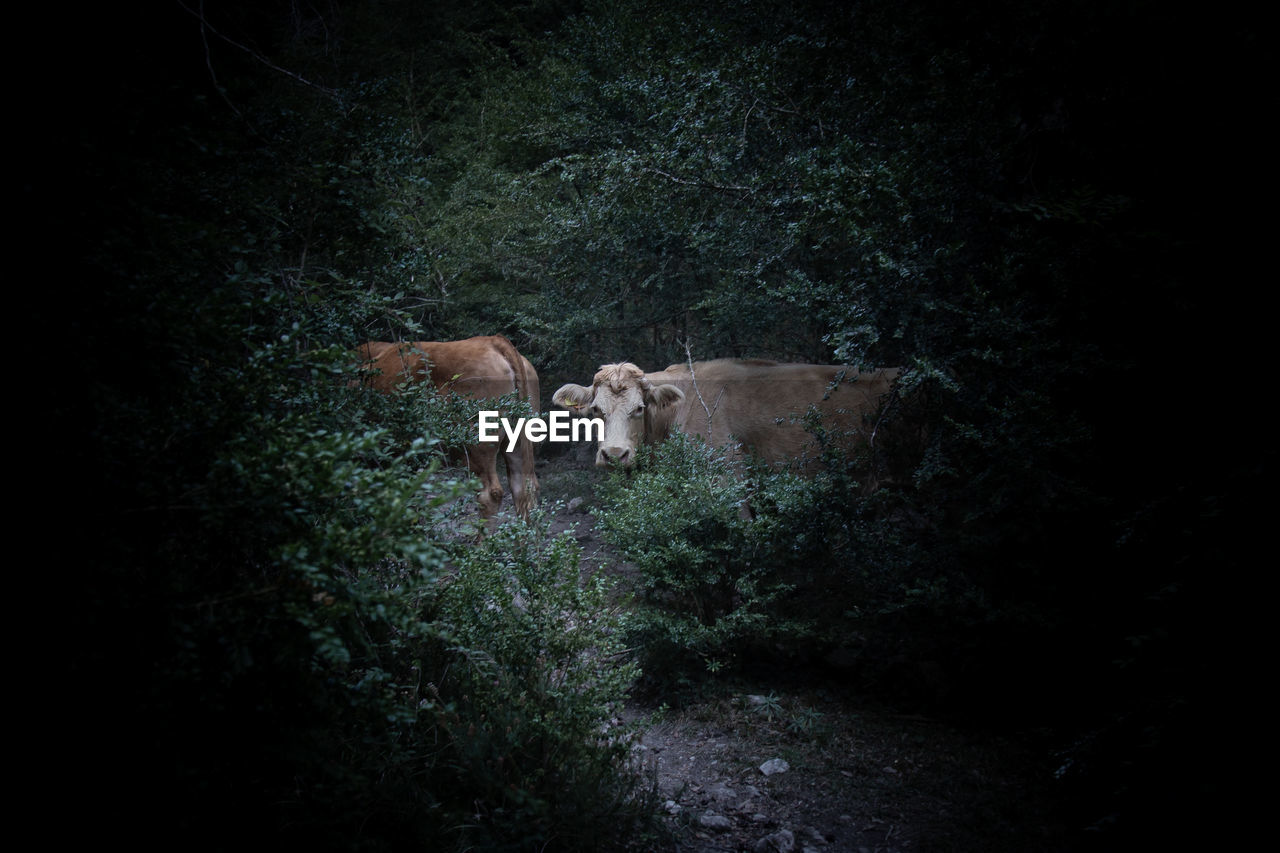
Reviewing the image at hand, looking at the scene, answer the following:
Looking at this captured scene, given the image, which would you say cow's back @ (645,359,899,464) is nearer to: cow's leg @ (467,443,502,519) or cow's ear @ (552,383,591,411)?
cow's ear @ (552,383,591,411)

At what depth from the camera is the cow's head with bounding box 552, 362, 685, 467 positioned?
21.6ft

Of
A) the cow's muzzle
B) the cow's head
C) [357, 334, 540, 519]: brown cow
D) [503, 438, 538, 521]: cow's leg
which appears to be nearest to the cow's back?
the cow's head

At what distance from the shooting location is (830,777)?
3.87 meters

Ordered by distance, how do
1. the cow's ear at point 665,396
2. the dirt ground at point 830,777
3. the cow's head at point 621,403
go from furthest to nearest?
1. the cow's ear at point 665,396
2. the cow's head at point 621,403
3. the dirt ground at point 830,777

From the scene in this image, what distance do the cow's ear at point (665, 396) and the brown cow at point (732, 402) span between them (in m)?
0.01

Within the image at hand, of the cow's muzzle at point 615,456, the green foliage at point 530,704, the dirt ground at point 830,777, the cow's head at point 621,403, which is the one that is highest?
the cow's head at point 621,403

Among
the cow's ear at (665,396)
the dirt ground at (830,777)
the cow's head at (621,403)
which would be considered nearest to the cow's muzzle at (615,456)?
the cow's head at (621,403)

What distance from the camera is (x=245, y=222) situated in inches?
130

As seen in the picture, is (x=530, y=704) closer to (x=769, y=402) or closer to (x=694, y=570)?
(x=694, y=570)

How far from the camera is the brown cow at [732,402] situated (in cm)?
646

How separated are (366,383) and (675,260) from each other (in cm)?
604

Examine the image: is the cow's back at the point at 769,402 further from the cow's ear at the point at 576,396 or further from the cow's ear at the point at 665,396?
the cow's ear at the point at 576,396

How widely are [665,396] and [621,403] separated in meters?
0.47

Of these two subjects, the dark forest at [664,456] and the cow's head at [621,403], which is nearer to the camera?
the dark forest at [664,456]
